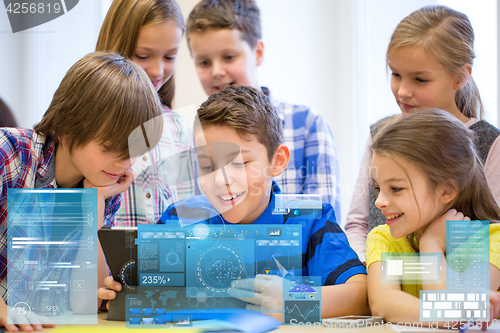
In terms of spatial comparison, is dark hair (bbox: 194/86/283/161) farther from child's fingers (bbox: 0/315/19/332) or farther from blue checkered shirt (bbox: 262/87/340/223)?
child's fingers (bbox: 0/315/19/332)

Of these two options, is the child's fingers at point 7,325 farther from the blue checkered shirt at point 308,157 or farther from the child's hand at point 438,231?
the blue checkered shirt at point 308,157

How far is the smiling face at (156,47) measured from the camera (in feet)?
3.89

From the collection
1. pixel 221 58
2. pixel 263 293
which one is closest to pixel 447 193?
pixel 263 293

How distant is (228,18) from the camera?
139 centimetres

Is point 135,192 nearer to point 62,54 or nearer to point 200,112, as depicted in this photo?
point 200,112

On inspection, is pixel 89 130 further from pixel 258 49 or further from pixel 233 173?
pixel 258 49

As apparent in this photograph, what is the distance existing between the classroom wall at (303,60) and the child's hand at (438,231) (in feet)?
3.53

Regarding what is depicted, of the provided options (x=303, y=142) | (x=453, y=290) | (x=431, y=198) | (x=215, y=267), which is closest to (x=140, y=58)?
(x=303, y=142)

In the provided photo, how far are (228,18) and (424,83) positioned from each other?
0.66 m

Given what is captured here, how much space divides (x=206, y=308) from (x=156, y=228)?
0.17 meters

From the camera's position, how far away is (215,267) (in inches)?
30.8

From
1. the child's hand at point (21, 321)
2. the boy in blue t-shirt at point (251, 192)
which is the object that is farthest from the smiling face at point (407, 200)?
the child's hand at point (21, 321)

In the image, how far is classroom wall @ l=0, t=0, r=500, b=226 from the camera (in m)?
2.03
